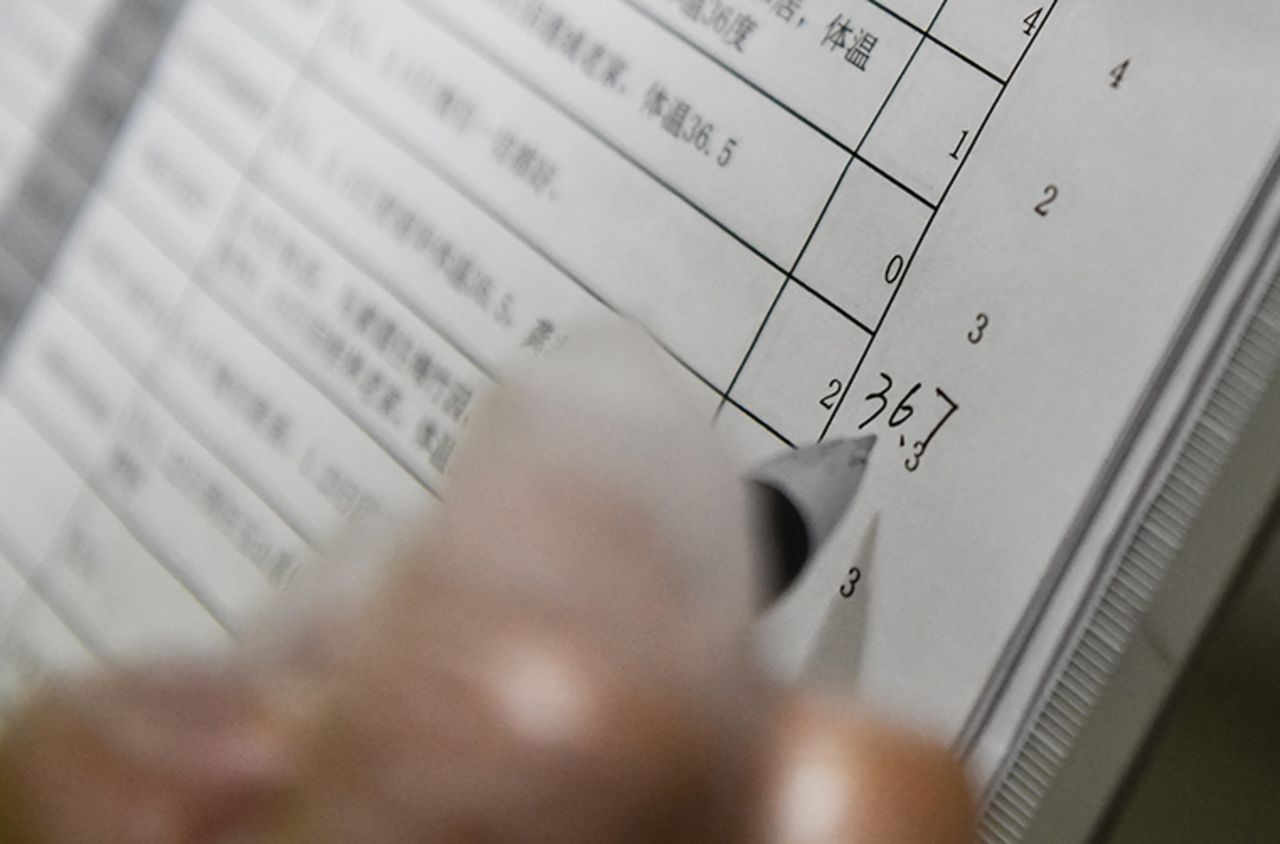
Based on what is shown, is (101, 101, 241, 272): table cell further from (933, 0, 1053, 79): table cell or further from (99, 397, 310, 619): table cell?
(933, 0, 1053, 79): table cell

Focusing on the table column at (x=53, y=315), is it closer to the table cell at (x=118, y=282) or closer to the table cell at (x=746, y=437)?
the table cell at (x=118, y=282)

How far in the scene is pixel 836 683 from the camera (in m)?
0.22

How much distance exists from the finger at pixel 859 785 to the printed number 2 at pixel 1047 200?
99mm

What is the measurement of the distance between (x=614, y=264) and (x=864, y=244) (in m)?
0.06

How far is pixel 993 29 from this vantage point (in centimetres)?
23

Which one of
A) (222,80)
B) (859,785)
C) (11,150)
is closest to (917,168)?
(859,785)

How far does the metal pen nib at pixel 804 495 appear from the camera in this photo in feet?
0.74

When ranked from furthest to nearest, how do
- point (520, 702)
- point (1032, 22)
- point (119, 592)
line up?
point (119, 592) < point (1032, 22) < point (520, 702)

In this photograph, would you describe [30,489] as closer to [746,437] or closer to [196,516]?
[196,516]

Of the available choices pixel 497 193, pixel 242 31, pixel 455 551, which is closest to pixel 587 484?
pixel 455 551

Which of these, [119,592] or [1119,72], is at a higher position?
[1119,72]

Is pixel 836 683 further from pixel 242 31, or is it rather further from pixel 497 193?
pixel 242 31

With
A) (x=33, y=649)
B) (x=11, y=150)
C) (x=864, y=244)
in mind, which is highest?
(x=864, y=244)

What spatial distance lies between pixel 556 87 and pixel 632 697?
19 centimetres
